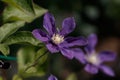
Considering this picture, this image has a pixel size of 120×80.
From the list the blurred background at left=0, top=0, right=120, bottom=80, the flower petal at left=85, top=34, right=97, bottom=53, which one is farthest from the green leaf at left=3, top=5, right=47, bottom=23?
the blurred background at left=0, top=0, right=120, bottom=80

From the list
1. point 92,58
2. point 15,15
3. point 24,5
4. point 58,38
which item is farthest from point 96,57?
point 24,5

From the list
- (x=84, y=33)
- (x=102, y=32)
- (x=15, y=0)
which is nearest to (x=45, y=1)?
(x=84, y=33)

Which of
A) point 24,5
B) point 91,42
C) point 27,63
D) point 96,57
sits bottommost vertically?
Result: point 96,57

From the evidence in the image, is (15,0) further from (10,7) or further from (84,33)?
(84,33)

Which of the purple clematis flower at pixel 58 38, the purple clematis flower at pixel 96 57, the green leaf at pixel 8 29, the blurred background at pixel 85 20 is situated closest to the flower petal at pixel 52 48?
the purple clematis flower at pixel 58 38

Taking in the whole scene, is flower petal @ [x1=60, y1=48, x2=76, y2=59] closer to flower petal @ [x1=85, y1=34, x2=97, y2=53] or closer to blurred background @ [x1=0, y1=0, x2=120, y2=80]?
flower petal @ [x1=85, y1=34, x2=97, y2=53]

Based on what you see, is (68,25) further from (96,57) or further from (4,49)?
(96,57)
